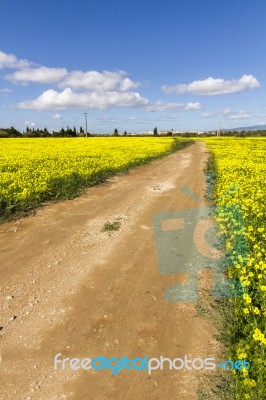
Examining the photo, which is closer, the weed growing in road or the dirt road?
the dirt road

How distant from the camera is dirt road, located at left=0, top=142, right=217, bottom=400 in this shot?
4.43 m

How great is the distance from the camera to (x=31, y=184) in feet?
47.8

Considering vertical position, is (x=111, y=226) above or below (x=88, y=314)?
above

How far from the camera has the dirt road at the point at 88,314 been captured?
443cm

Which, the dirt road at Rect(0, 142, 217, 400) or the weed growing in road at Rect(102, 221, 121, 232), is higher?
the weed growing in road at Rect(102, 221, 121, 232)

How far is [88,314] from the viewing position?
5863mm

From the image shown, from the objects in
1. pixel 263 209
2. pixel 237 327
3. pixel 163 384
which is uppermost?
pixel 263 209

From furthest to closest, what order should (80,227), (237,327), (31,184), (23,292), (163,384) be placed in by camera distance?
(31,184)
(80,227)
(23,292)
(237,327)
(163,384)

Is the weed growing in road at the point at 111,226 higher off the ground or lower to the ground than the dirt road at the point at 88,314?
higher

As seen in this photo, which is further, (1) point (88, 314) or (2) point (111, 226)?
(2) point (111, 226)

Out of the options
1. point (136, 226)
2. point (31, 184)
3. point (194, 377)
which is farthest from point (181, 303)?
point (31, 184)

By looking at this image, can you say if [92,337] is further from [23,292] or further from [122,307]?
[23,292]

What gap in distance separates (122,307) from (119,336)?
2.67 ft

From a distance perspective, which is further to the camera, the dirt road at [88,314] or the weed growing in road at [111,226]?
the weed growing in road at [111,226]
